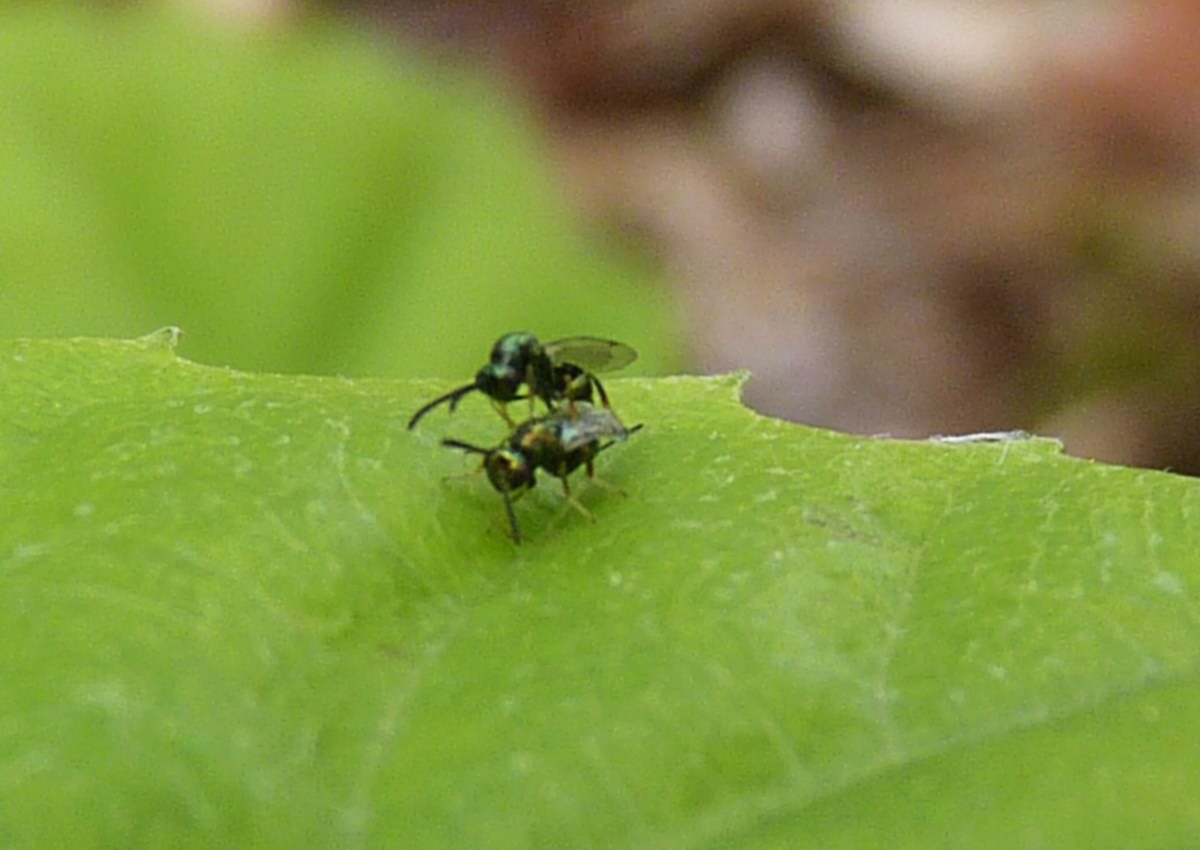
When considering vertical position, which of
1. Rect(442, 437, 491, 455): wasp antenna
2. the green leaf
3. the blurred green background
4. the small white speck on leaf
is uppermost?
the blurred green background

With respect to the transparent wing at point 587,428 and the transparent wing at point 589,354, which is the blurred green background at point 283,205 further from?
the transparent wing at point 587,428

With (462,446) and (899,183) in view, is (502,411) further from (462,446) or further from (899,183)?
(899,183)


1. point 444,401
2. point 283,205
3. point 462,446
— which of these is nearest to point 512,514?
point 462,446

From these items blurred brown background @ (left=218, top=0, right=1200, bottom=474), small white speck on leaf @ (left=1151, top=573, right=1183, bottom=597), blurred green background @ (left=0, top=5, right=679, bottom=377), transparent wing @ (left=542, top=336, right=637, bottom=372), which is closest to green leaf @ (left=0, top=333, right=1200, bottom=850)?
small white speck on leaf @ (left=1151, top=573, right=1183, bottom=597)

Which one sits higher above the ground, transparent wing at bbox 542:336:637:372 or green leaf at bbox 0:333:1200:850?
transparent wing at bbox 542:336:637:372

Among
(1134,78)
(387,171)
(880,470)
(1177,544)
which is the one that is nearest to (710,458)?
(880,470)

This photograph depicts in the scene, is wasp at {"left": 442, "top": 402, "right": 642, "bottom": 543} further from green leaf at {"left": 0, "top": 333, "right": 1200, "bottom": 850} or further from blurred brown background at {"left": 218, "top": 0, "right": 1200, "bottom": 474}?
blurred brown background at {"left": 218, "top": 0, "right": 1200, "bottom": 474}

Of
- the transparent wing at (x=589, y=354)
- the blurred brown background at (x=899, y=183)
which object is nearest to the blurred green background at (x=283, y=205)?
the blurred brown background at (x=899, y=183)

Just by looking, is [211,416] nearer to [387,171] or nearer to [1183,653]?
[1183,653]
